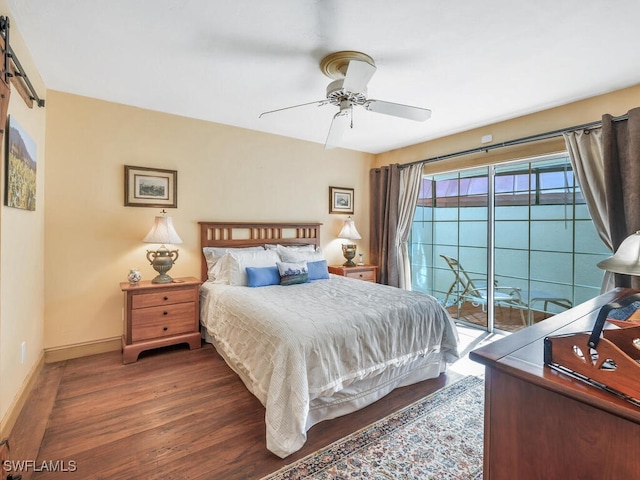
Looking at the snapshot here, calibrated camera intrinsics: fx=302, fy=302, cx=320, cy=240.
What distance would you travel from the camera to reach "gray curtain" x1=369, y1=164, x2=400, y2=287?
4734mm

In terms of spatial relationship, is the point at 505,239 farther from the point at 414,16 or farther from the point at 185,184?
the point at 185,184

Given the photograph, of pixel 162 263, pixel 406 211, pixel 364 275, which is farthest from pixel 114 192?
pixel 406 211

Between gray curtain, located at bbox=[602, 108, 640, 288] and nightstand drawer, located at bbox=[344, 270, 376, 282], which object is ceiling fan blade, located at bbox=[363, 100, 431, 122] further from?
nightstand drawer, located at bbox=[344, 270, 376, 282]

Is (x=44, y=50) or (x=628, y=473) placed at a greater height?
(x=44, y=50)

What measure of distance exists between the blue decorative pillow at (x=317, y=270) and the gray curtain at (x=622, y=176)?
281cm

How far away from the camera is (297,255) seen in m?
3.82

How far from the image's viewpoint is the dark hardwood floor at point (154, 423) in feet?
5.48

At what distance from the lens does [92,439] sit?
1857 mm

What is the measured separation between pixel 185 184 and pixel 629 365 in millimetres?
3783

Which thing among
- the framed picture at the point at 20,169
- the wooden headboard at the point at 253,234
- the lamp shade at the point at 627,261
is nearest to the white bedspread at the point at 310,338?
the wooden headboard at the point at 253,234

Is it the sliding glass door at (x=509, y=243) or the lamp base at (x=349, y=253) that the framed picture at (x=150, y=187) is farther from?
the sliding glass door at (x=509, y=243)

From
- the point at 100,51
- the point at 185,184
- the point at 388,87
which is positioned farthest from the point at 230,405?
the point at 388,87

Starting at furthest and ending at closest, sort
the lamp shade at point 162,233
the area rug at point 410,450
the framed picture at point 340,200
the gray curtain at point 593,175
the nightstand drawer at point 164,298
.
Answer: the framed picture at point 340,200 < the lamp shade at point 162,233 < the nightstand drawer at point 164,298 < the gray curtain at point 593,175 < the area rug at point 410,450

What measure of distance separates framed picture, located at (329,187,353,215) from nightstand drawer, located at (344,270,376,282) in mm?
1033
